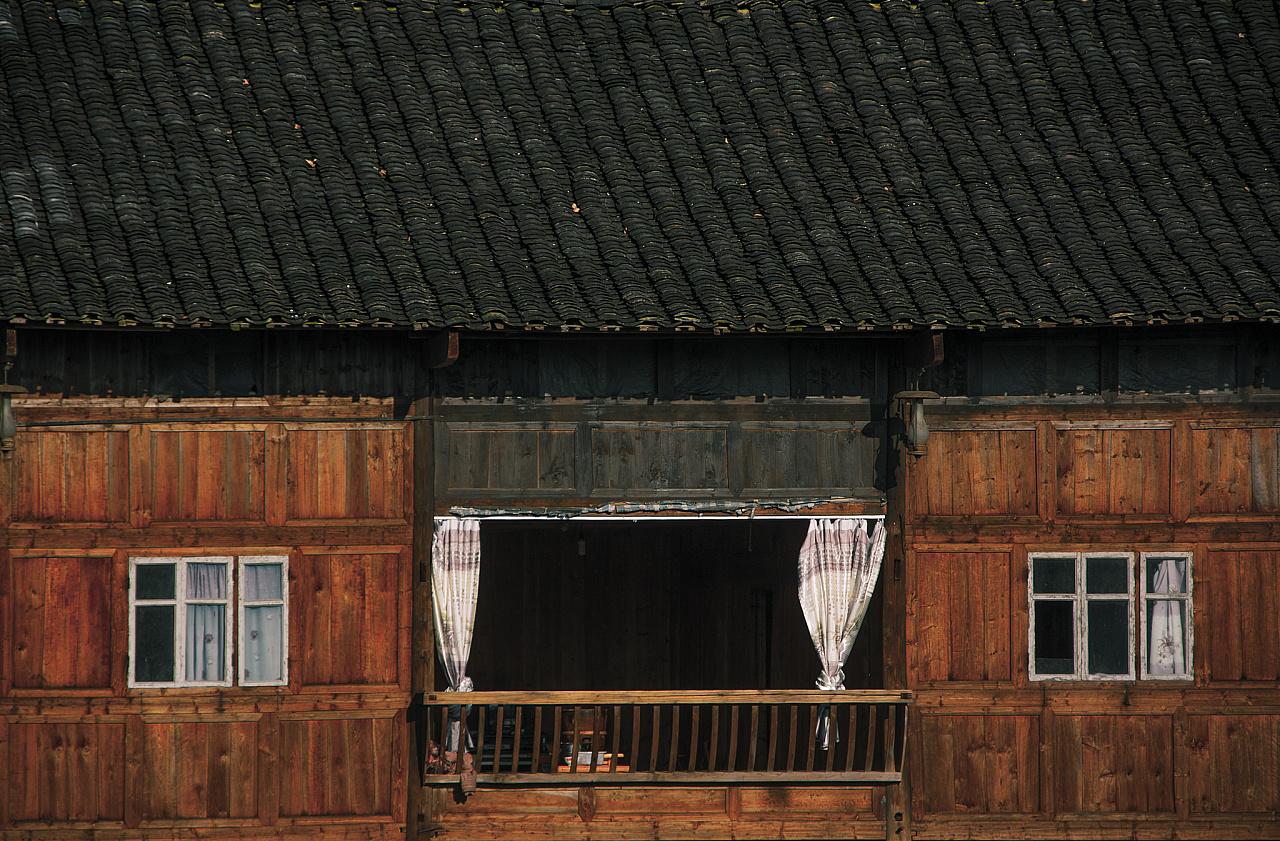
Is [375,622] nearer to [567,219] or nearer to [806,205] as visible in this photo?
[567,219]

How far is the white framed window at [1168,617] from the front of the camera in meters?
14.5

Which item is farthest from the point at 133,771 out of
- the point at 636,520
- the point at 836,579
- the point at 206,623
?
the point at 836,579

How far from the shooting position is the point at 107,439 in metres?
13.7

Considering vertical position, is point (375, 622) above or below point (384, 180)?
below

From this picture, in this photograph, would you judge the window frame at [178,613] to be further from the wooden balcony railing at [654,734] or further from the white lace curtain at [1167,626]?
the white lace curtain at [1167,626]

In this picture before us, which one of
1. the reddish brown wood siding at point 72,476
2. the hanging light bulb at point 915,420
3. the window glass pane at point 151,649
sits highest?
the hanging light bulb at point 915,420

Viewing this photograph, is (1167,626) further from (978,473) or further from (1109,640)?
(978,473)

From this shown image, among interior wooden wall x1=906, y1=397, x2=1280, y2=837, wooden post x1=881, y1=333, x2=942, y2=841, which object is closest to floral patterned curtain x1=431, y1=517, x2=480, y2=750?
wooden post x1=881, y1=333, x2=942, y2=841

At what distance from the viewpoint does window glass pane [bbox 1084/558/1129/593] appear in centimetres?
1448

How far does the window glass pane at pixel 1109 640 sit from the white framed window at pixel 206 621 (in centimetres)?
731

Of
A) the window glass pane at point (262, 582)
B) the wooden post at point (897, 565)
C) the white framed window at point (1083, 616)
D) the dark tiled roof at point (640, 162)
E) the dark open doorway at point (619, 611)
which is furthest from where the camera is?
the dark open doorway at point (619, 611)

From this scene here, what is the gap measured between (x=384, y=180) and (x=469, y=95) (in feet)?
5.33

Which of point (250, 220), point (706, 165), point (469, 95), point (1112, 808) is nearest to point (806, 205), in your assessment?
point (706, 165)

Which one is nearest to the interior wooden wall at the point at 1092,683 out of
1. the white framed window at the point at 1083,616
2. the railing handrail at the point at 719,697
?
the white framed window at the point at 1083,616
